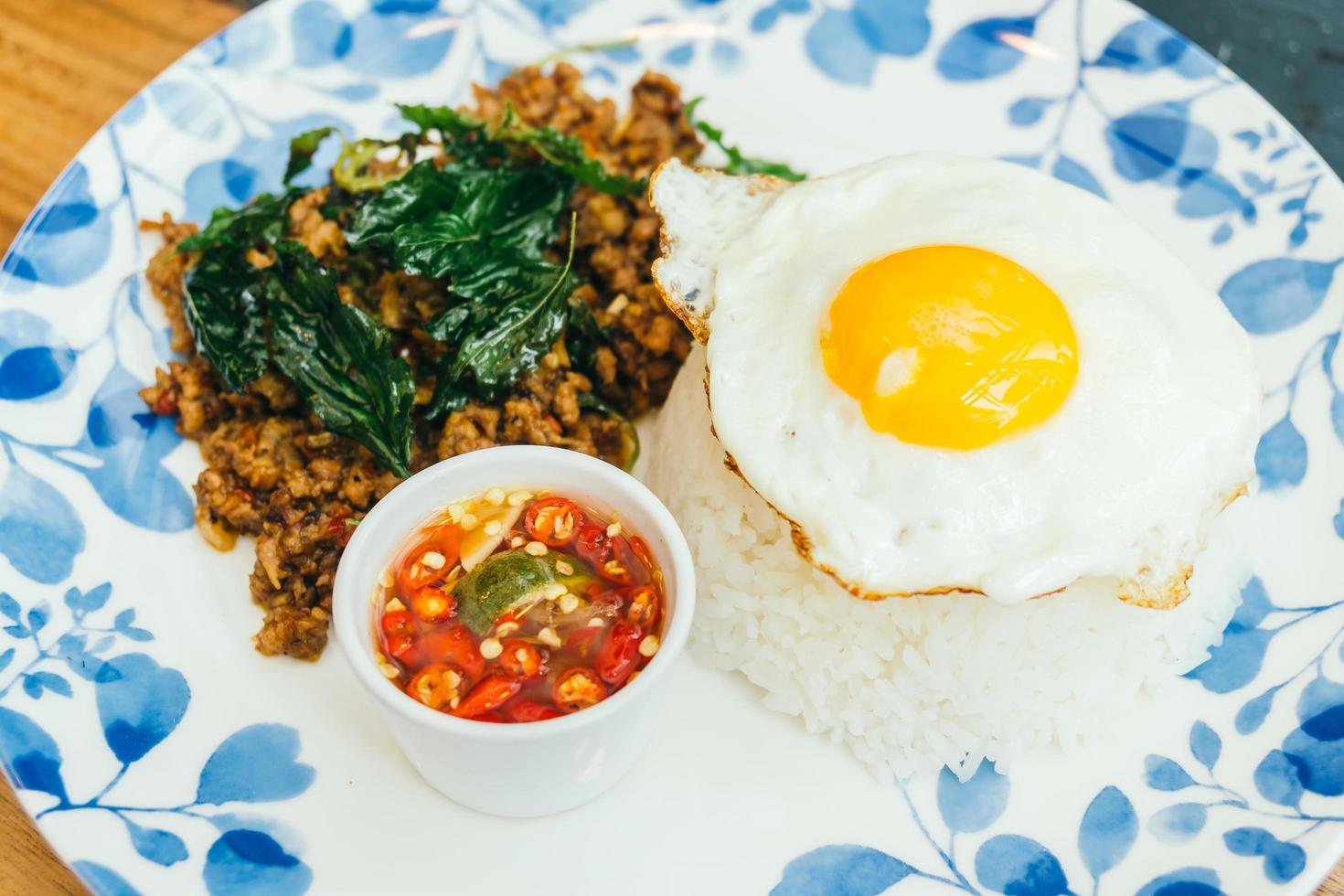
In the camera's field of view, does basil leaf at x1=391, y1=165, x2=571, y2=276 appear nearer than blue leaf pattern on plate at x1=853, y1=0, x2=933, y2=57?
Yes

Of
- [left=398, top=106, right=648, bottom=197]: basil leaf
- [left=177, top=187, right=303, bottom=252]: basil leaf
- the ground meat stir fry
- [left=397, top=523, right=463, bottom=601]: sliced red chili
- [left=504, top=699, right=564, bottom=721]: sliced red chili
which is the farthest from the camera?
[left=398, top=106, right=648, bottom=197]: basil leaf

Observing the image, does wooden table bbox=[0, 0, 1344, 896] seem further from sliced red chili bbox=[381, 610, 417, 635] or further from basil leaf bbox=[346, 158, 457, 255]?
sliced red chili bbox=[381, 610, 417, 635]

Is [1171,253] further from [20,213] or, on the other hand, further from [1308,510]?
[20,213]

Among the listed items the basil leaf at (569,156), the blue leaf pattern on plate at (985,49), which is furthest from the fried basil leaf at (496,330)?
the blue leaf pattern on plate at (985,49)

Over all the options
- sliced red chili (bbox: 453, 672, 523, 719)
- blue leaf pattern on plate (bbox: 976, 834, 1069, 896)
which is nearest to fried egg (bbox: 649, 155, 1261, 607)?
blue leaf pattern on plate (bbox: 976, 834, 1069, 896)

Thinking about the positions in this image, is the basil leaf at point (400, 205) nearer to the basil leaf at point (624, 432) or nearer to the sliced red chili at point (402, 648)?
the basil leaf at point (624, 432)

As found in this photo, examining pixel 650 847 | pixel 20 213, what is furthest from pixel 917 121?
pixel 20 213
